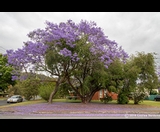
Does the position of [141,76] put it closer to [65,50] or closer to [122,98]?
[122,98]

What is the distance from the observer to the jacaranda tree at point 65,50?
14961 mm

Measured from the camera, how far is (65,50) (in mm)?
14125

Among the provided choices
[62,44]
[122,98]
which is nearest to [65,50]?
[62,44]

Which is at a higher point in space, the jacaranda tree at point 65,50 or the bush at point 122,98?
the jacaranda tree at point 65,50

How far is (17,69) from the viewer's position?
57.2 ft

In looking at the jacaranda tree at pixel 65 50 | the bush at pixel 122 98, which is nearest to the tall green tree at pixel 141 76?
the bush at pixel 122 98

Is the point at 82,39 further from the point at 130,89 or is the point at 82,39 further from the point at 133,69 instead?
the point at 130,89

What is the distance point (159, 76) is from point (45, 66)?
1585cm

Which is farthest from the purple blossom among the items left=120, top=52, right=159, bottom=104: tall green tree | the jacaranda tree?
left=120, top=52, right=159, bottom=104: tall green tree

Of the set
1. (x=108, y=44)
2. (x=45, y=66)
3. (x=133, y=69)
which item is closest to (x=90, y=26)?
(x=108, y=44)

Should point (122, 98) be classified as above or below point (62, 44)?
below

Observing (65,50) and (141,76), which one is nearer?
(65,50)

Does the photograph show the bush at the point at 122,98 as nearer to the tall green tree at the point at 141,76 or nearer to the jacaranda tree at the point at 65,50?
the tall green tree at the point at 141,76

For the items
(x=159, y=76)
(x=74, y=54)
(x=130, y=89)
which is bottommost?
(x=130, y=89)
